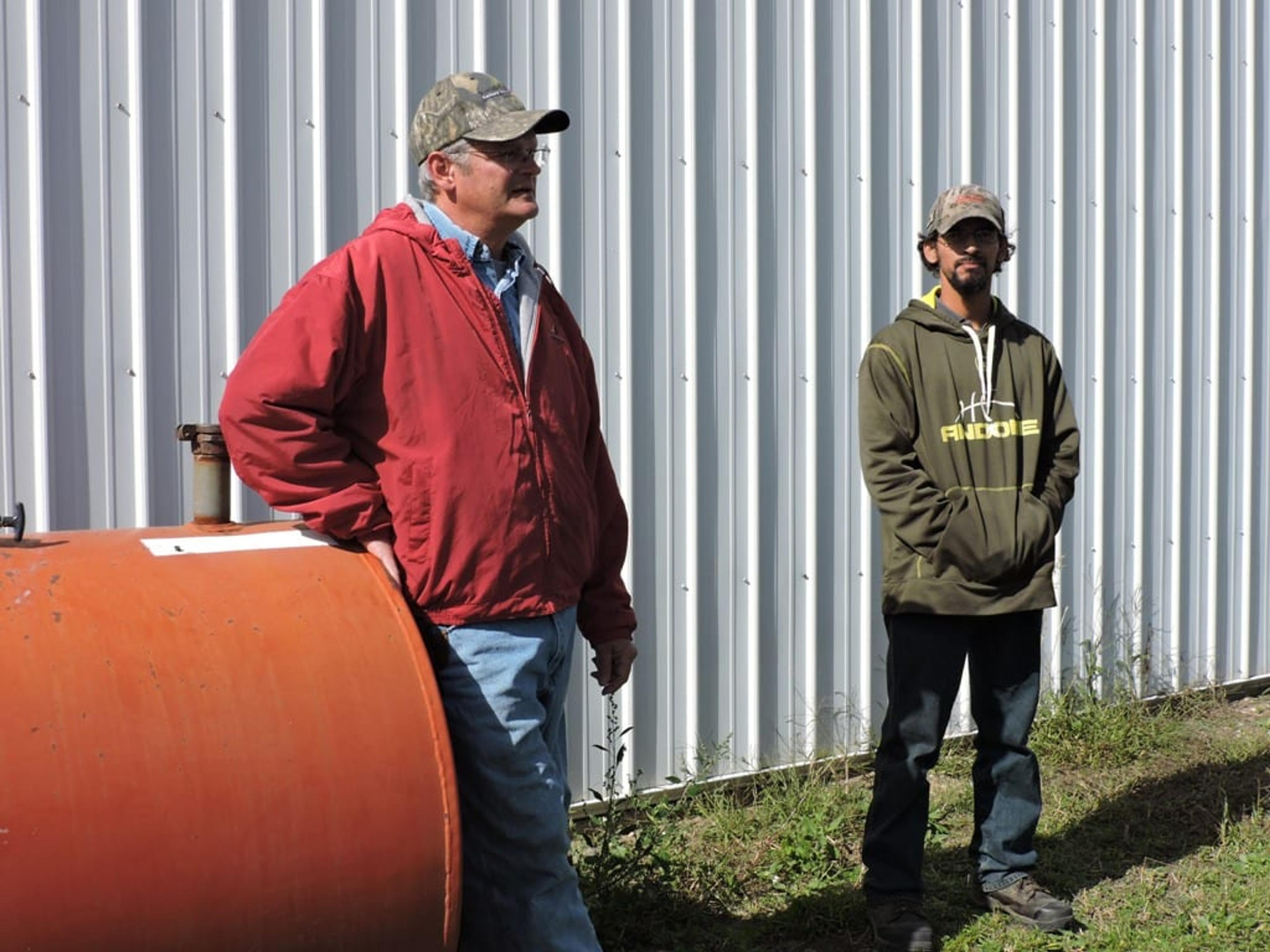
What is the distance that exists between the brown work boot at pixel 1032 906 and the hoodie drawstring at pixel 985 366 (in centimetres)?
134

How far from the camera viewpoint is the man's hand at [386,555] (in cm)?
313

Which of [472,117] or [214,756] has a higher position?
[472,117]

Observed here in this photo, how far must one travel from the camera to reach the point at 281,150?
4578 mm

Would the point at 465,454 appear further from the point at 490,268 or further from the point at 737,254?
the point at 737,254

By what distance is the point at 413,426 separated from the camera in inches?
123

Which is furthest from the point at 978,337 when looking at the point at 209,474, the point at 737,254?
the point at 209,474

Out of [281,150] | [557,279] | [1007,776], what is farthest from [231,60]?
[1007,776]

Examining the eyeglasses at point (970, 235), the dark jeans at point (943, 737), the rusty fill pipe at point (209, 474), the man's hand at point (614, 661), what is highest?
the eyeglasses at point (970, 235)

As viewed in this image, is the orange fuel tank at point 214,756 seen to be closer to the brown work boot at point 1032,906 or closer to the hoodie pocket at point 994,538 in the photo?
the hoodie pocket at point 994,538

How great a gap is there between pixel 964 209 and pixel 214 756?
2681 mm

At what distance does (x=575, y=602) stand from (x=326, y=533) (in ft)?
1.76

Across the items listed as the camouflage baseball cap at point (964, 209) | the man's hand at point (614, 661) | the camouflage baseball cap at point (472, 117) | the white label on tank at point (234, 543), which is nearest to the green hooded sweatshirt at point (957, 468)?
the camouflage baseball cap at point (964, 209)

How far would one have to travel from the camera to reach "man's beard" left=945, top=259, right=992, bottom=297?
4.50m

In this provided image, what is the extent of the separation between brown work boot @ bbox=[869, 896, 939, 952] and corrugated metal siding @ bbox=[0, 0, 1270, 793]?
1.21 metres
